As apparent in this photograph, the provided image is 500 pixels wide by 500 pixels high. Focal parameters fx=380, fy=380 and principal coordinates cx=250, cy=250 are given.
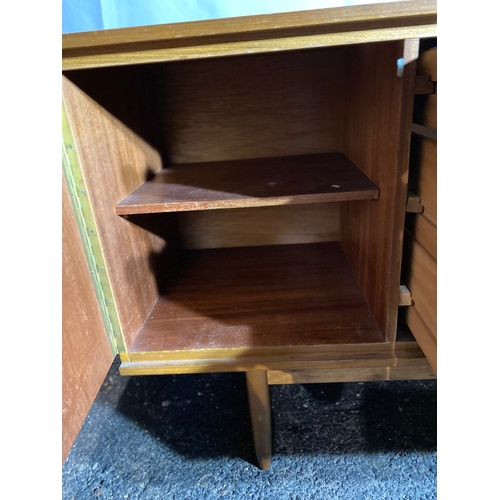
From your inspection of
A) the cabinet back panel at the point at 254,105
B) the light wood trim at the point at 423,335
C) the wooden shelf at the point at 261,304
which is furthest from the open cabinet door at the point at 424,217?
the cabinet back panel at the point at 254,105

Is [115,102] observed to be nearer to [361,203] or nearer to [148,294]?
[148,294]

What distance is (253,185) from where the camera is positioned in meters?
0.73

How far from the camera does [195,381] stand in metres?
1.08

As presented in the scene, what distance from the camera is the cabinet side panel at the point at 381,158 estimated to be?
512 millimetres

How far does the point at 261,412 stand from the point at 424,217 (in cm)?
47

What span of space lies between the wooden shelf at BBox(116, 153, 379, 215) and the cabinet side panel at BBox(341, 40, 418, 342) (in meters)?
0.05

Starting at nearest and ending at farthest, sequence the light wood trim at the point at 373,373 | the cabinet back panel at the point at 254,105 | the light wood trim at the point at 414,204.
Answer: the light wood trim at the point at 414,204 → the light wood trim at the point at 373,373 → the cabinet back panel at the point at 254,105

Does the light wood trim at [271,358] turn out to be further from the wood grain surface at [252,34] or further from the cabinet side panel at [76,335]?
the wood grain surface at [252,34]

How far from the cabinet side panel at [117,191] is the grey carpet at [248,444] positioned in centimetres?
35

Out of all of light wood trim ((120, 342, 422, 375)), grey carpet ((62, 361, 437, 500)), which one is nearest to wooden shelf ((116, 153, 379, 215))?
light wood trim ((120, 342, 422, 375))

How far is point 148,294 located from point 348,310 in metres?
0.41

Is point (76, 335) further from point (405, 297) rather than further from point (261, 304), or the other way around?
point (405, 297)

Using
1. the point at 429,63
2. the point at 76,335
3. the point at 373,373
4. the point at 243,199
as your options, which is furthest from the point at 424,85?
the point at 76,335

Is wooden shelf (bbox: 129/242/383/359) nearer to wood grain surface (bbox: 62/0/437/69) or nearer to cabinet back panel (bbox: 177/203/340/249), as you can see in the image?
cabinet back panel (bbox: 177/203/340/249)
